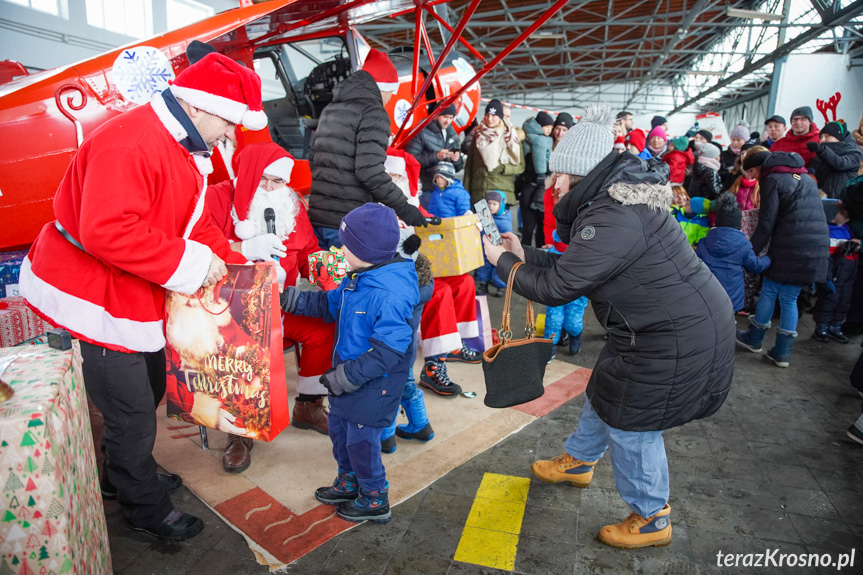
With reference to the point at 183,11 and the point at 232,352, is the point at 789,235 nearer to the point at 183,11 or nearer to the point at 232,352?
the point at 232,352

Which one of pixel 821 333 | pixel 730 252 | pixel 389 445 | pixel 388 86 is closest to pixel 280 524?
pixel 389 445

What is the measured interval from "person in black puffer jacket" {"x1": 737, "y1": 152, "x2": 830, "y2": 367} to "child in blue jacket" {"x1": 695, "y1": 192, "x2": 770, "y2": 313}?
128mm

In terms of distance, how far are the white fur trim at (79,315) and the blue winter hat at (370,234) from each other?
2.93 ft

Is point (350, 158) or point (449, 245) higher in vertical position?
point (350, 158)

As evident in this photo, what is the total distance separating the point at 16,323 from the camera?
2719 mm

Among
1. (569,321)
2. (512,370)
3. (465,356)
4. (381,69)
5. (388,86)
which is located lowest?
(465,356)

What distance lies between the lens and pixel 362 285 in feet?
7.61

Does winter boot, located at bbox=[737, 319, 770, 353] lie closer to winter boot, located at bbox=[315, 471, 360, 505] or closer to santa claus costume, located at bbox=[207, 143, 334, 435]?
santa claus costume, located at bbox=[207, 143, 334, 435]

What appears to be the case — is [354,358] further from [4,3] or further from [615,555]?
[4,3]

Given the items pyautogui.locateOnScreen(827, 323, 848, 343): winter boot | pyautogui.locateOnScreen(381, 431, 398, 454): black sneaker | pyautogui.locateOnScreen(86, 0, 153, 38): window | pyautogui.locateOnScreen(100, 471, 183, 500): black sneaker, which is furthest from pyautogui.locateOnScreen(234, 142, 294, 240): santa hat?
pyautogui.locateOnScreen(86, 0, 153, 38): window

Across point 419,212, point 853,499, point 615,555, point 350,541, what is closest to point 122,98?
point 419,212

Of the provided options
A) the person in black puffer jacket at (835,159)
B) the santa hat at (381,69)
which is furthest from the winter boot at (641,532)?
the person in black puffer jacket at (835,159)

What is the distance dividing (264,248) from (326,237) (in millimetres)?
764

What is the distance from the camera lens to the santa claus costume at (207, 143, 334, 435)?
Result: 124 inches
